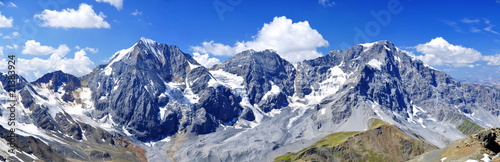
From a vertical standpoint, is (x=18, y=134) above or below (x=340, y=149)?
above

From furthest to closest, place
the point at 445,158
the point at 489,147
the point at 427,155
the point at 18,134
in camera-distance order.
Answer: the point at 18,134
the point at 427,155
the point at 445,158
the point at 489,147

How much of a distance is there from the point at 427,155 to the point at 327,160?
10089 cm

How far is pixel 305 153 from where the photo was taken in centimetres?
18375

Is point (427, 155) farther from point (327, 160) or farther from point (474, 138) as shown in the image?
point (327, 160)

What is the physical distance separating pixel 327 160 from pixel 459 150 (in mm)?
117417

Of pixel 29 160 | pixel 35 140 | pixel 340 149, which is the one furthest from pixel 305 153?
pixel 35 140

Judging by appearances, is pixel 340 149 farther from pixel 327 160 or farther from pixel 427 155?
pixel 427 155

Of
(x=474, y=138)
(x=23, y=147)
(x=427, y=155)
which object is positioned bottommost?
(x=427, y=155)

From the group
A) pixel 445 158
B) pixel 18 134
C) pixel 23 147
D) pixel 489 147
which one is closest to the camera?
pixel 489 147

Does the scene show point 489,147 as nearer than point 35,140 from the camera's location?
Yes

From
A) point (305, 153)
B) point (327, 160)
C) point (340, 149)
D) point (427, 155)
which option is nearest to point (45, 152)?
point (305, 153)

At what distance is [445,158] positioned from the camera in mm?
76750

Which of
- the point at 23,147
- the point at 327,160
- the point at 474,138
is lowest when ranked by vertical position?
the point at 327,160

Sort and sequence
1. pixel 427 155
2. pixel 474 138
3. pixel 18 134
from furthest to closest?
pixel 18 134, pixel 427 155, pixel 474 138
